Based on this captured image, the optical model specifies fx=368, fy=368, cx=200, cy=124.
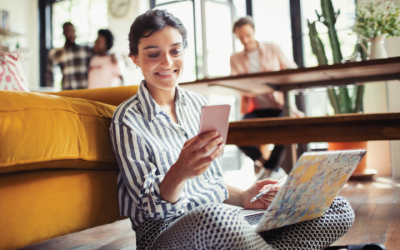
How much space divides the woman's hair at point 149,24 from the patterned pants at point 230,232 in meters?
0.51

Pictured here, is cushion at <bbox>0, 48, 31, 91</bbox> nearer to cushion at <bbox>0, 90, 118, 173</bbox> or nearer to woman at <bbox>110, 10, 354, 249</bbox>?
cushion at <bbox>0, 90, 118, 173</bbox>

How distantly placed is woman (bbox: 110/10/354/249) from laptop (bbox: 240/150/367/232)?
5 centimetres

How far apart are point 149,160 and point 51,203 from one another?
26 cm

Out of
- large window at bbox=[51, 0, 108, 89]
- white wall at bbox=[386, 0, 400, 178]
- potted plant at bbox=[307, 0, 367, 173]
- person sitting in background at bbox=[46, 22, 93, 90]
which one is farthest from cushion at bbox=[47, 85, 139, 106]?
large window at bbox=[51, 0, 108, 89]

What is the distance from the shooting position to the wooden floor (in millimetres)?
1366

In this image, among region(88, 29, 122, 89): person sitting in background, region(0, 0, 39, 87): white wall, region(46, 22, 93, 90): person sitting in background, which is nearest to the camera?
region(88, 29, 122, 89): person sitting in background

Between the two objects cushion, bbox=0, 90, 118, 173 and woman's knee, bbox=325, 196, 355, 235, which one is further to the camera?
woman's knee, bbox=325, 196, 355, 235

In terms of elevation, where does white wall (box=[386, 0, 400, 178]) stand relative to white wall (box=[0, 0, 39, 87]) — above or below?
below

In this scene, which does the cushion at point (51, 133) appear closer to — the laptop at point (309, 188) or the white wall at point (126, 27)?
the laptop at point (309, 188)

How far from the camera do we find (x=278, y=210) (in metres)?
0.77

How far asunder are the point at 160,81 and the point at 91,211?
1.34 ft

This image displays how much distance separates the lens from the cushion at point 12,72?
5.38 ft

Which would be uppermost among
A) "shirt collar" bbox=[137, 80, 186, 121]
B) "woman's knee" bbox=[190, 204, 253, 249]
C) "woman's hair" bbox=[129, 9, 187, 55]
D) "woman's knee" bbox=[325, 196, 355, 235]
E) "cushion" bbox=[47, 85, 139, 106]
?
"woman's hair" bbox=[129, 9, 187, 55]

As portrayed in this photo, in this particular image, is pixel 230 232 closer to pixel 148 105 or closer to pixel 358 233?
pixel 148 105
